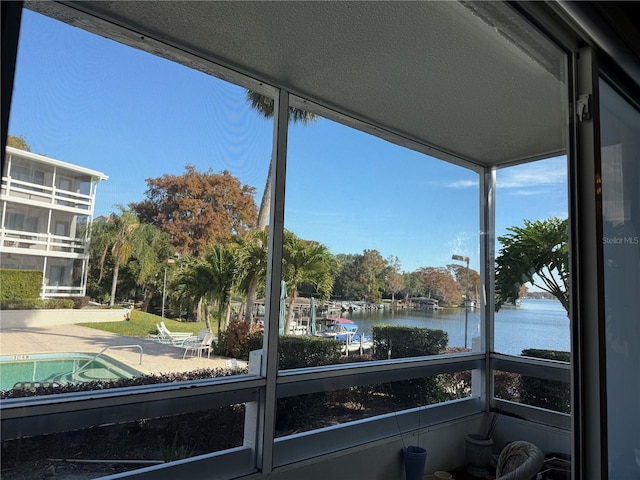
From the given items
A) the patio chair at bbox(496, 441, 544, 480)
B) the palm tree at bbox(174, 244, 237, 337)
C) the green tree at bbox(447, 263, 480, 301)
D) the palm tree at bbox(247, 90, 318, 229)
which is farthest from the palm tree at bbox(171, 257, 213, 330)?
the green tree at bbox(447, 263, 480, 301)

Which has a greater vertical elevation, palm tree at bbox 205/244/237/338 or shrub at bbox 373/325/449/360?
palm tree at bbox 205/244/237/338

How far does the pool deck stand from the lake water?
4.47 ft

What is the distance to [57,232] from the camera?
188 centimetres

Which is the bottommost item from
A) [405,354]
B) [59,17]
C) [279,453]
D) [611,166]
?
[279,453]

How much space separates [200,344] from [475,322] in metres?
2.52

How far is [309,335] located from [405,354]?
0.96 metres

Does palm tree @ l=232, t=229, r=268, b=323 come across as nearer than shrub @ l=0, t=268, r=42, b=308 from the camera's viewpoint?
No

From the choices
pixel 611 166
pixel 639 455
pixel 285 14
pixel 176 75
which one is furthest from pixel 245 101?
pixel 639 455

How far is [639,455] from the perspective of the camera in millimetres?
1384

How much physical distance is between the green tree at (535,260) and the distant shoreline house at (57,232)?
6.29ft

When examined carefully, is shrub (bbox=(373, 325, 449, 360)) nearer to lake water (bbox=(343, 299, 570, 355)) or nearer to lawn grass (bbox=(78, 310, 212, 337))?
lake water (bbox=(343, 299, 570, 355))

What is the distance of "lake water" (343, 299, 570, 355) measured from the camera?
2.77 metres

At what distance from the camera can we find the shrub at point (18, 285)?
67.6 inches

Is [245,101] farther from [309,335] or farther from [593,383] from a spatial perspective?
[593,383]
